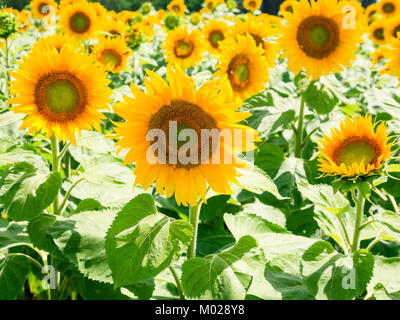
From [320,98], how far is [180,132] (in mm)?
1303

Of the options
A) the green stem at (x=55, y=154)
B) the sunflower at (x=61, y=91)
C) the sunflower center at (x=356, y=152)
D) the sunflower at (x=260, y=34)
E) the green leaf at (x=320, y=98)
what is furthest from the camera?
the sunflower at (x=260, y=34)

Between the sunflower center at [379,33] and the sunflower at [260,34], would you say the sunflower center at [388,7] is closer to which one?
the sunflower center at [379,33]

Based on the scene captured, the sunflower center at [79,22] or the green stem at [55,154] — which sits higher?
the sunflower center at [79,22]

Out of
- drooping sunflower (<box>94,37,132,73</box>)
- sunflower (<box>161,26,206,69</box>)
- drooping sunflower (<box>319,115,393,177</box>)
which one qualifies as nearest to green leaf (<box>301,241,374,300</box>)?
drooping sunflower (<box>319,115,393,177</box>)

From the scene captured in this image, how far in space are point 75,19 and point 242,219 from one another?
9.96ft

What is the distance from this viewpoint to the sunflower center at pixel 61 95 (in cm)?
167

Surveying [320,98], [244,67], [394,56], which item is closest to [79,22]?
[244,67]

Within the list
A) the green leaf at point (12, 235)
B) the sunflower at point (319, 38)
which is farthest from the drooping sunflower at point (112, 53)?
the green leaf at point (12, 235)

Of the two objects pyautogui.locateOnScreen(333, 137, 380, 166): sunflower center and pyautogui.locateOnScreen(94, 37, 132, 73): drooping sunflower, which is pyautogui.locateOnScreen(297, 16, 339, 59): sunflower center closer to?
pyautogui.locateOnScreen(333, 137, 380, 166): sunflower center

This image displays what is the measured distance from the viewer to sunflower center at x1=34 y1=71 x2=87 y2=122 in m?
1.67

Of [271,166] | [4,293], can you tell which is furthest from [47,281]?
[271,166]

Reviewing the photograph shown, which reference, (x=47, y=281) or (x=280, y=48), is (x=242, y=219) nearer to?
(x=47, y=281)

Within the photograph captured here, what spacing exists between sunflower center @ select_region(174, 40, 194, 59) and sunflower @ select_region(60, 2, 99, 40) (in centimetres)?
87

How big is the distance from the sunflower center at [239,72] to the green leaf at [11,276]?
143 cm
